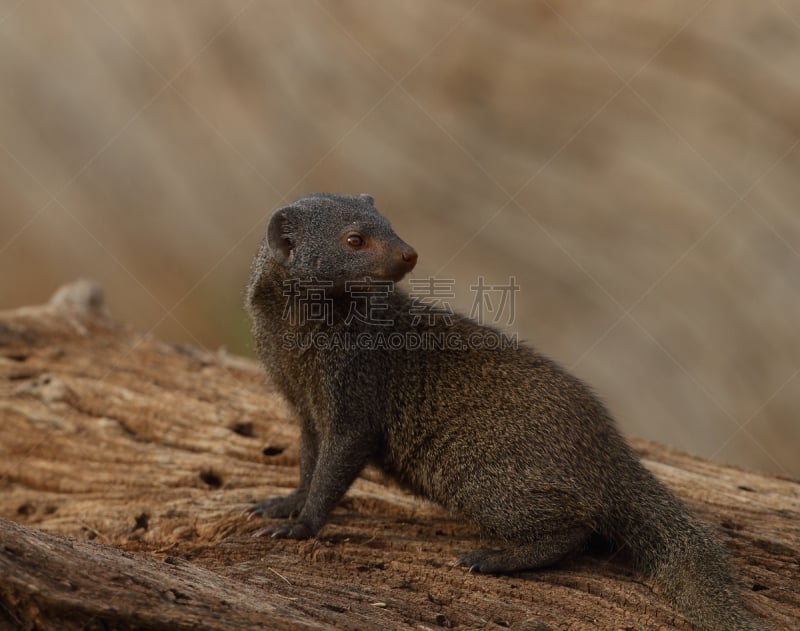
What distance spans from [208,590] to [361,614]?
1.75 feet

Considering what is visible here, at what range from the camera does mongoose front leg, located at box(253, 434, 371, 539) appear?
12.2 feet

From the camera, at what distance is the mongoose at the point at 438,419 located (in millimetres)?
3412

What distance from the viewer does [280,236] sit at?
379cm

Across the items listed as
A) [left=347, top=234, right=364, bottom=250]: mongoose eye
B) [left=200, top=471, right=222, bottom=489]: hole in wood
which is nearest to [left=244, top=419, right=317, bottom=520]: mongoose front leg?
[left=200, top=471, right=222, bottom=489]: hole in wood

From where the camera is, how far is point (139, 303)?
29.5ft

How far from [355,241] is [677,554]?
1859 millimetres

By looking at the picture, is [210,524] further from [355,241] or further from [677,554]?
[677,554]

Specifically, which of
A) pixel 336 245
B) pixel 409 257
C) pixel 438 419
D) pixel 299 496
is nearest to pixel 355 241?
pixel 336 245

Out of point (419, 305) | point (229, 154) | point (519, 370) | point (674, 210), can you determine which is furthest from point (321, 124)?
point (519, 370)

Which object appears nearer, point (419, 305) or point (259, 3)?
point (419, 305)

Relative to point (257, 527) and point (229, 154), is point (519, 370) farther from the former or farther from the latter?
point (229, 154)

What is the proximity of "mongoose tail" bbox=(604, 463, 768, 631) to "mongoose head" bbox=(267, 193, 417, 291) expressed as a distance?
54.1 inches

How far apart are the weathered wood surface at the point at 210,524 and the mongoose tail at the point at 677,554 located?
0.30ft

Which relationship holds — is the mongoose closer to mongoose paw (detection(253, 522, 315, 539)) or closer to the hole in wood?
mongoose paw (detection(253, 522, 315, 539))
